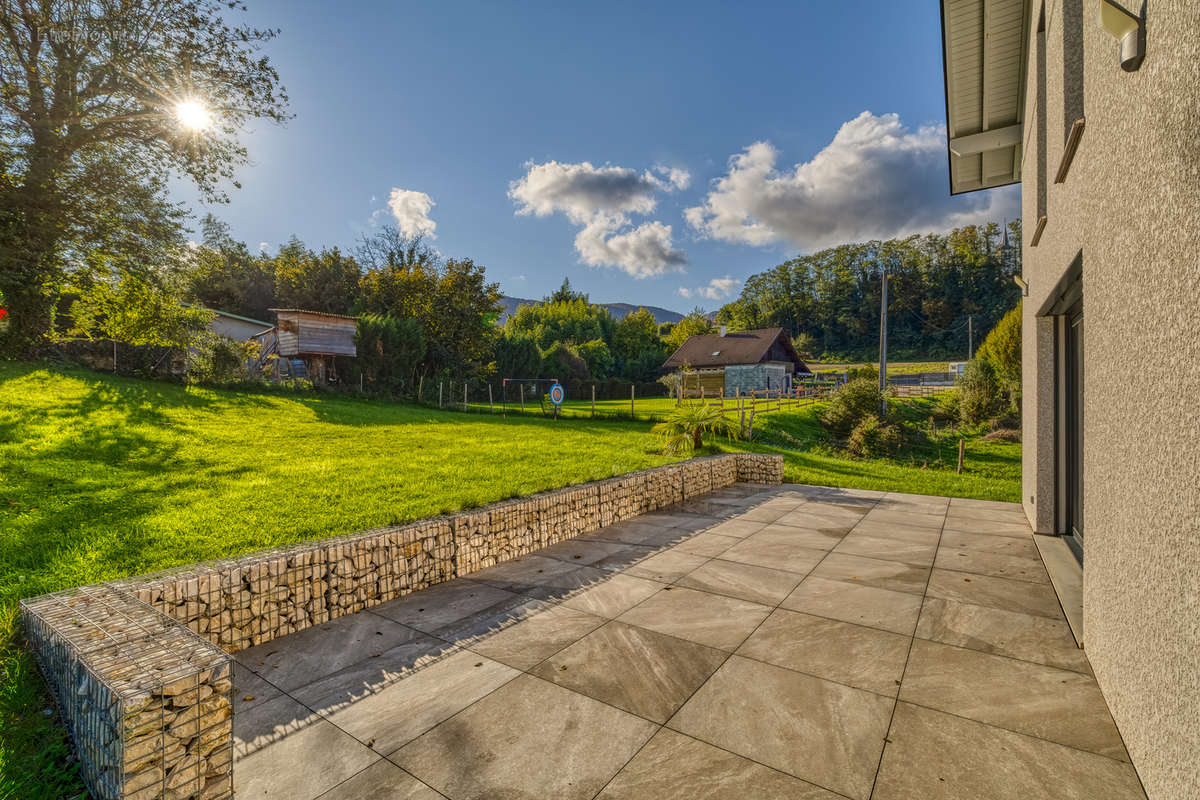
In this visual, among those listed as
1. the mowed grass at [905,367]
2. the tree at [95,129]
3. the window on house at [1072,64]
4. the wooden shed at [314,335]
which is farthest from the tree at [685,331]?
the window on house at [1072,64]

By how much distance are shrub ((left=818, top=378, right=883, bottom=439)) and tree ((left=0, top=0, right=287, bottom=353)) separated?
61.4 ft

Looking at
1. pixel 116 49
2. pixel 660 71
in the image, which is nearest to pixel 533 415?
pixel 660 71

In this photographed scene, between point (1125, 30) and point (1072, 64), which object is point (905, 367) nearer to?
point (1072, 64)

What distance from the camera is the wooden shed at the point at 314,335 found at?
2072cm

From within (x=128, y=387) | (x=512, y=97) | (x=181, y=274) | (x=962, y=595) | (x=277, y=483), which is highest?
(x=512, y=97)

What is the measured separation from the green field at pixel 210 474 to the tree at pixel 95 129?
10.1 ft

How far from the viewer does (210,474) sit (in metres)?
6.57

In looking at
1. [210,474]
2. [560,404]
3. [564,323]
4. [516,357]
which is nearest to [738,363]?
[516,357]

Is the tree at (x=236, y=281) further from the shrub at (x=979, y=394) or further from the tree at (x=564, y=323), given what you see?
the shrub at (x=979, y=394)

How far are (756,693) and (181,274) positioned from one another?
16.7 m

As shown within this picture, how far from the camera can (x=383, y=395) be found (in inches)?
781

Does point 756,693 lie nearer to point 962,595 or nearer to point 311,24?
point 962,595

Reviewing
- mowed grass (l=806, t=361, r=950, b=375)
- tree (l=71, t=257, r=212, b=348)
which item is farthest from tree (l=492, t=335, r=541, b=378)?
mowed grass (l=806, t=361, r=950, b=375)

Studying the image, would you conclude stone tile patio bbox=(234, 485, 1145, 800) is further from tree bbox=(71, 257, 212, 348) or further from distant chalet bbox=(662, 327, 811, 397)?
distant chalet bbox=(662, 327, 811, 397)
